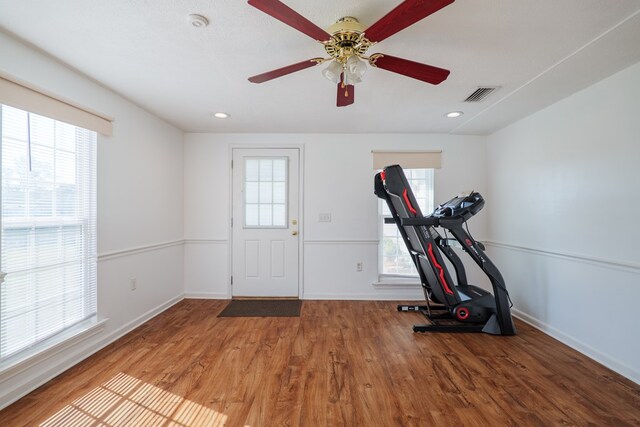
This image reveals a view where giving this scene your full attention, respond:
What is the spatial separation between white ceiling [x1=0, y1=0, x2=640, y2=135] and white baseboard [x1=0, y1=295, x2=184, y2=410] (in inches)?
86.6

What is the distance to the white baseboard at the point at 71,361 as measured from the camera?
1722 millimetres

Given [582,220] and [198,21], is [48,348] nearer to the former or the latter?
[198,21]

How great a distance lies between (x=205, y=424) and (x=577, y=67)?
342 cm

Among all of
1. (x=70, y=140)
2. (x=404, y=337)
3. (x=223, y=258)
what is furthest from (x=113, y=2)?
(x=404, y=337)

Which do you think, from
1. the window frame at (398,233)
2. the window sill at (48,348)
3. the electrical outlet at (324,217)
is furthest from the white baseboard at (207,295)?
the window frame at (398,233)

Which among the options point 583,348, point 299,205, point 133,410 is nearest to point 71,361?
point 133,410

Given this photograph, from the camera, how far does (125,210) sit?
8.93 feet

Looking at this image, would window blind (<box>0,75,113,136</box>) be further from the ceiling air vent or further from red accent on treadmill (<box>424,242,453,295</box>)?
the ceiling air vent

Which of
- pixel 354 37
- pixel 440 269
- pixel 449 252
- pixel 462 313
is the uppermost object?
pixel 354 37

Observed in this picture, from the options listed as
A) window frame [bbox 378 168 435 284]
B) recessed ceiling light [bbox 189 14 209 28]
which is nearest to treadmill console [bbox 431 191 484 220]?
window frame [bbox 378 168 435 284]

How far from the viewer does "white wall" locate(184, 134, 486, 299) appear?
3.80m

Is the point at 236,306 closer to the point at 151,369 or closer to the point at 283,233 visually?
the point at 283,233

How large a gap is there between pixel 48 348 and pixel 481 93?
396 centimetres

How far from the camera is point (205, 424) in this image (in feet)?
5.13
